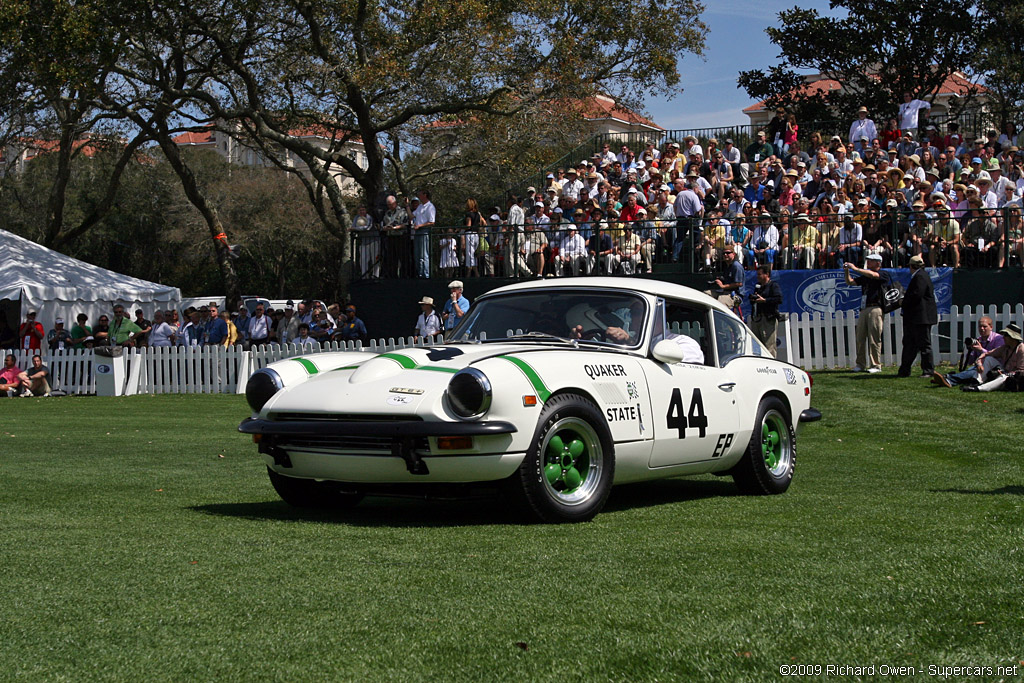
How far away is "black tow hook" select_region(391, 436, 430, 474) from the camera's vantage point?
21.2 ft

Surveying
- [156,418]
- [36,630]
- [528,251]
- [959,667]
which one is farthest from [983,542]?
[528,251]

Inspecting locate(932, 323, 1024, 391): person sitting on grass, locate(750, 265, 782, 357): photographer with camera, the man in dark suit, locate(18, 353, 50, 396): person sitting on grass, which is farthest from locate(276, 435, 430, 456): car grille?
locate(18, 353, 50, 396): person sitting on grass

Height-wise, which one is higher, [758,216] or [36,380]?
[758,216]

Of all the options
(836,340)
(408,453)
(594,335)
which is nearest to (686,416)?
(594,335)

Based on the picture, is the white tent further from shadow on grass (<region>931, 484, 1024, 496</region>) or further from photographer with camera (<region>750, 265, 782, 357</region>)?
shadow on grass (<region>931, 484, 1024, 496</region>)

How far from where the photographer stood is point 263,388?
748cm

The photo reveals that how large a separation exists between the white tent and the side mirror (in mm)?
22916

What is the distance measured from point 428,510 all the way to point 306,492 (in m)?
0.80

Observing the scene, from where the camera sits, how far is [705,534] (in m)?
6.19

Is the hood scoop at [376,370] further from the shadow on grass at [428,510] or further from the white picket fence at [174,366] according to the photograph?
the white picket fence at [174,366]

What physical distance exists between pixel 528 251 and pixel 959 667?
65.8 feet

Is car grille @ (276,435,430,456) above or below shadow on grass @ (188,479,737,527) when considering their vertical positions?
above

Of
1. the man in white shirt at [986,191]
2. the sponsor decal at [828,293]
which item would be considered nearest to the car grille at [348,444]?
the sponsor decal at [828,293]

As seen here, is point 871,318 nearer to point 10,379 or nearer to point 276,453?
point 276,453
